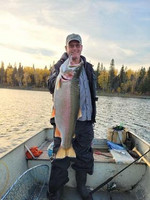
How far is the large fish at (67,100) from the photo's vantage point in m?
2.55

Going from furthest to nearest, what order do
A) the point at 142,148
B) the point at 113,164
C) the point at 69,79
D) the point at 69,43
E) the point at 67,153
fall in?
the point at 142,148
the point at 113,164
the point at 69,43
the point at 67,153
the point at 69,79

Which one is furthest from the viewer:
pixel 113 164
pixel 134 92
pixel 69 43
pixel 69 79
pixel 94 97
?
pixel 134 92

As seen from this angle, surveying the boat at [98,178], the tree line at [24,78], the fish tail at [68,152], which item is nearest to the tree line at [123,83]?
the tree line at [24,78]

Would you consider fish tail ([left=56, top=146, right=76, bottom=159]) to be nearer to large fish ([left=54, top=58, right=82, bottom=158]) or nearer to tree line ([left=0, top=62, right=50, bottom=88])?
large fish ([left=54, top=58, right=82, bottom=158])

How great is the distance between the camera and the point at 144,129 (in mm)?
18156

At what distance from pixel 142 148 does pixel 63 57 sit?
341cm

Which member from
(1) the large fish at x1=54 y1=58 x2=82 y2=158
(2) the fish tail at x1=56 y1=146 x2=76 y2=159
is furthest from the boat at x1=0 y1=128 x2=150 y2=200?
(1) the large fish at x1=54 y1=58 x2=82 y2=158

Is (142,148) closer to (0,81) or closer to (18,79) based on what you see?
Result: (18,79)

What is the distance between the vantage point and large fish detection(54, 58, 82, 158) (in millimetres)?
2551

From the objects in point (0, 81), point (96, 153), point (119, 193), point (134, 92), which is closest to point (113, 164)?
point (119, 193)

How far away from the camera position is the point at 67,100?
2.64 metres

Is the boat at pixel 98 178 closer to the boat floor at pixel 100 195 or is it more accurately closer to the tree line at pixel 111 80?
the boat floor at pixel 100 195

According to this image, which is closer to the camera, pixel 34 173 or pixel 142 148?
pixel 34 173

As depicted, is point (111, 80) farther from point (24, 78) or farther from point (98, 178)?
point (98, 178)
